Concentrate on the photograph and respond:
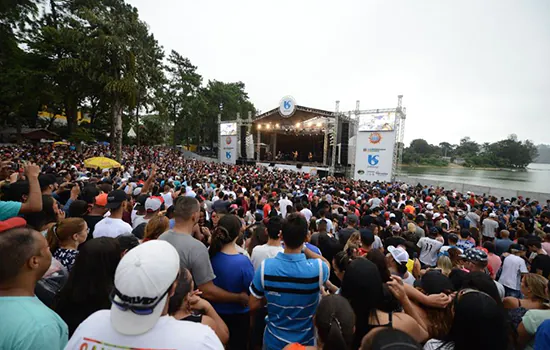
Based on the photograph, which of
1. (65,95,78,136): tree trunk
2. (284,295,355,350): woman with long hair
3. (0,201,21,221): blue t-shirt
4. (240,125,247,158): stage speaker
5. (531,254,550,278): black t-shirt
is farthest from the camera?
(240,125,247,158): stage speaker

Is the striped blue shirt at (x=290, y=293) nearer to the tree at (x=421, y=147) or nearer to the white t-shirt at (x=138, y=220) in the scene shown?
the white t-shirt at (x=138, y=220)

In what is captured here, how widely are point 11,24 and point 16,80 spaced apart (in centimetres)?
484

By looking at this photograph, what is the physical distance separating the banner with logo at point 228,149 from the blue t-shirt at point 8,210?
79.5ft

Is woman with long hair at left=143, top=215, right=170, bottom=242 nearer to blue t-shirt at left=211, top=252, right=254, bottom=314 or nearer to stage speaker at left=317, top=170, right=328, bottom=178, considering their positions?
blue t-shirt at left=211, top=252, right=254, bottom=314

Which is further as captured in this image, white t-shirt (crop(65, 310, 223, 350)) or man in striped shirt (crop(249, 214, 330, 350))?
man in striped shirt (crop(249, 214, 330, 350))

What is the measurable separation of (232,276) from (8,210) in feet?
8.70

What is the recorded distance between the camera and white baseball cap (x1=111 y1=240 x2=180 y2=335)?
89cm

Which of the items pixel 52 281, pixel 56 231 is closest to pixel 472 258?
pixel 52 281

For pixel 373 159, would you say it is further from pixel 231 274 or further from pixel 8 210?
pixel 8 210

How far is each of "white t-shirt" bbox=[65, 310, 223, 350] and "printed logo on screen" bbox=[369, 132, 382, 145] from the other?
1958 cm

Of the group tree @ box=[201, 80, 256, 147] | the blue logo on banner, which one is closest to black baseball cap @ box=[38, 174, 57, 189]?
the blue logo on banner

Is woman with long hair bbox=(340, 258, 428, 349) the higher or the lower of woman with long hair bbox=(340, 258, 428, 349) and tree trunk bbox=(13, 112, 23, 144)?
the lower

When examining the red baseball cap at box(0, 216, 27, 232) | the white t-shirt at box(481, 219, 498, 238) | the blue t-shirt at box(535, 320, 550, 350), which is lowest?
the white t-shirt at box(481, 219, 498, 238)

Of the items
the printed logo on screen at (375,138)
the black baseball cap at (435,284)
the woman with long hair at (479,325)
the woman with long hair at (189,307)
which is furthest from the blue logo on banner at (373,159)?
the woman with long hair at (189,307)
